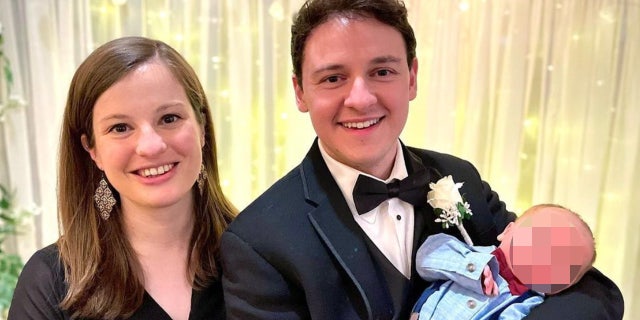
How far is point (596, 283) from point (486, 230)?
302 millimetres

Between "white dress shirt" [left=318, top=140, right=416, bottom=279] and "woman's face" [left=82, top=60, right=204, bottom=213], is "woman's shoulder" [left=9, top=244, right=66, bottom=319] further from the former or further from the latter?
"white dress shirt" [left=318, top=140, right=416, bottom=279]

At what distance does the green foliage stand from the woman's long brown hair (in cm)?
137

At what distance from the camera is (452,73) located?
295cm

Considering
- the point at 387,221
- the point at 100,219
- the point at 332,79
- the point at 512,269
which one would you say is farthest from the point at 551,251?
the point at 100,219

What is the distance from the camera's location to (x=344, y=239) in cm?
137

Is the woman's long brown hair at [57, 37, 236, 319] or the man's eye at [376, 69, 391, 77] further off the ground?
the man's eye at [376, 69, 391, 77]

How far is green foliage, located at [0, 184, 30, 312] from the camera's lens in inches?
107

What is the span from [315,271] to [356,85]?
0.45 metres

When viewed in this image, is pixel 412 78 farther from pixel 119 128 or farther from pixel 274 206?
pixel 119 128

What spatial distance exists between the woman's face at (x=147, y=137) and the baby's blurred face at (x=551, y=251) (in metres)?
0.89

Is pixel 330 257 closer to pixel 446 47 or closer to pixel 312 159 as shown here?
pixel 312 159

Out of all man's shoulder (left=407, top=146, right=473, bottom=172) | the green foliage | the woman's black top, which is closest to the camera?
the woman's black top

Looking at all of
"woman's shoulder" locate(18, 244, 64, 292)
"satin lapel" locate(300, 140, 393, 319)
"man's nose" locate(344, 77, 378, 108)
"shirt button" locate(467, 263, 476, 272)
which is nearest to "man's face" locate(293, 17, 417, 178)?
"man's nose" locate(344, 77, 378, 108)

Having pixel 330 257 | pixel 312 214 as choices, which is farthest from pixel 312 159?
pixel 330 257
